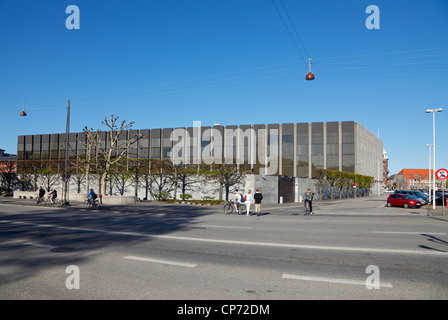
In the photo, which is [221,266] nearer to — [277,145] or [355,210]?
[355,210]

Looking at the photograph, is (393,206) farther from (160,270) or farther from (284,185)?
(160,270)

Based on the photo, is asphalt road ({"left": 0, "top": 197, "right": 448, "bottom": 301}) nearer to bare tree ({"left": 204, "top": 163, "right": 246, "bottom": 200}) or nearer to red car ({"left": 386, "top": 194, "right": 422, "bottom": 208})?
bare tree ({"left": 204, "top": 163, "right": 246, "bottom": 200})

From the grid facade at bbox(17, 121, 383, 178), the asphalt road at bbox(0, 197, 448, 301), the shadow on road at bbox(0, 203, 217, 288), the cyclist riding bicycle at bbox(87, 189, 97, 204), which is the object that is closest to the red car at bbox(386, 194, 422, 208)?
the asphalt road at bbox(0, 197, 448, 301)

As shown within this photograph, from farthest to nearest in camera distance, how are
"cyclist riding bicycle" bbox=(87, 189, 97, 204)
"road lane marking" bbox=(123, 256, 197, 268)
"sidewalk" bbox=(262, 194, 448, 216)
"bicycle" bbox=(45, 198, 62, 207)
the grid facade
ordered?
the grid facade < "bicycle" bbox=(45, 198, 62, 207) < "cyclist riding bicycle" bbox=(87, 189, 97, 204) < "sidewalk" bbox=(262, 194, 448, 216) < "road lane marking" bbox=(123, 256, 197, 268)

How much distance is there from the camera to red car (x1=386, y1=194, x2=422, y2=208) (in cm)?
3166

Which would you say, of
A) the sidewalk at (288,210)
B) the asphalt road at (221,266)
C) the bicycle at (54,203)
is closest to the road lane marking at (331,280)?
the asphalt road at (221,266)

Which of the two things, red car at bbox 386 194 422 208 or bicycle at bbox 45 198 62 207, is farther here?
red car at bbox 386 194 422 208

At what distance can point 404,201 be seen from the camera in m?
32.4

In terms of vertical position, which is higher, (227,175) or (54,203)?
(227,175)

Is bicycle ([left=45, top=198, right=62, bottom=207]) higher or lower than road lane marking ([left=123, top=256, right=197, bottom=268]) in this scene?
lower

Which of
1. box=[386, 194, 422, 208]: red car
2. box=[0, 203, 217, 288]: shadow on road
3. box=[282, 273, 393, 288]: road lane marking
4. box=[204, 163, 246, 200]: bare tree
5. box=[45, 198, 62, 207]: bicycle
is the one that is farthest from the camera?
box=[204, 163, 246, 200]: bare tree

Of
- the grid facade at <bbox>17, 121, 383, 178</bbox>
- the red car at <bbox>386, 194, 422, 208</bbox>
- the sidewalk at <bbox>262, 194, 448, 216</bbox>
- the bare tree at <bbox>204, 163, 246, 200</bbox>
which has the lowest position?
the sidewalk at <bbox>262, 194, 448, 216</bbox>

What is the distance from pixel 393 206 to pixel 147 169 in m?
27.6

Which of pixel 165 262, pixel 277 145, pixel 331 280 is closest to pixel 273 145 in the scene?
pixel 277 145
